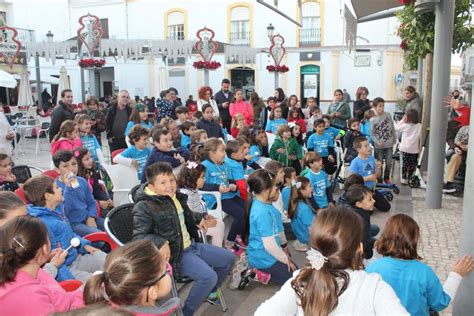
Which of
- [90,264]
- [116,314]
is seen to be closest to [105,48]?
[90,264]

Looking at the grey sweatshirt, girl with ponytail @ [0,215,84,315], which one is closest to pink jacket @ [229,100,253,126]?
the grey sweatshirt

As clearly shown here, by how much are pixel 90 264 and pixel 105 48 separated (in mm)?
Answer: 13676

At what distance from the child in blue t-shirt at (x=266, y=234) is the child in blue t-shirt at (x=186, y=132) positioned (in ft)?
10.8

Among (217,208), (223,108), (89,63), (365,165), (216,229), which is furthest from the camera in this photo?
(89,63)

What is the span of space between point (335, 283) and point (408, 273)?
85 cm

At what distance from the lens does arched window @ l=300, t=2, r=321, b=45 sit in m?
29.2

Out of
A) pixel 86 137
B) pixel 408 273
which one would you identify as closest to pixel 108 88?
pixel 86 137

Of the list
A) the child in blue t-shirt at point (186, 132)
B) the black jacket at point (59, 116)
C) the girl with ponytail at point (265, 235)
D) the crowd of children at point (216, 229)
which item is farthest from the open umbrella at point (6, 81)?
the girl with ponytail at point (265, 235)

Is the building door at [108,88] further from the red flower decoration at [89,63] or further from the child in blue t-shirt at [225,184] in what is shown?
the child in blue t-shirt at [225,184]

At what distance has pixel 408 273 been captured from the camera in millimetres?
2582

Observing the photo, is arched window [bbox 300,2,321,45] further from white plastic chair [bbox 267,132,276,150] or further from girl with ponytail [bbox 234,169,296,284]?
girl with ponytail [bbox 234,169,296,284]

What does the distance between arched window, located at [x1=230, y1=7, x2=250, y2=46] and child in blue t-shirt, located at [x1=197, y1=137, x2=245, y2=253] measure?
26.3 metres

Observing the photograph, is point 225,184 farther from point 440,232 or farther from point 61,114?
point 61,114

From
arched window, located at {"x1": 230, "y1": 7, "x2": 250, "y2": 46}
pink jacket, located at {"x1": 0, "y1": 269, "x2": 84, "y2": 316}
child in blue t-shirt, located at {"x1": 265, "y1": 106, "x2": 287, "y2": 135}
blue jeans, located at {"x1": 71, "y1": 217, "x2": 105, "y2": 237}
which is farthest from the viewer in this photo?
arched window, located at {"x1": 230, "y1": 7, "x2": 250, "y2": 46}
